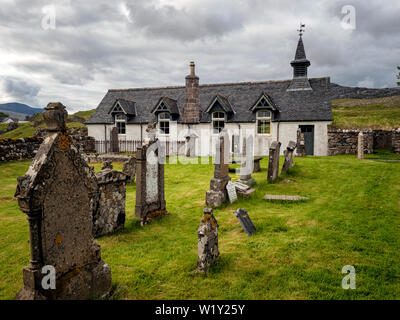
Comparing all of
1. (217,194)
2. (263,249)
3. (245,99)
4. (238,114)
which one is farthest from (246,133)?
(263,249)

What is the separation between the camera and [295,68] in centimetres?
2642

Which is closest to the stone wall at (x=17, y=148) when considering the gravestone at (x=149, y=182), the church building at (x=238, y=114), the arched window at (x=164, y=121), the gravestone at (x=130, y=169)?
the church building at (x=238, y=114)

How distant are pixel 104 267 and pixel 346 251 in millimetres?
5020

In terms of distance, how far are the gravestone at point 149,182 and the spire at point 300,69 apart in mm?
20955

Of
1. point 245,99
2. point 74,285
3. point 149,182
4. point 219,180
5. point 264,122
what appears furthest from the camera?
point 245,99

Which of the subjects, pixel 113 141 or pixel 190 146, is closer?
pixel 190 146

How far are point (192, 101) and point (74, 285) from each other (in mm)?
22981

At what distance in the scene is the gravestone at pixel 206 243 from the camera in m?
5.36

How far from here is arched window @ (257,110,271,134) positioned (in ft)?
80.6

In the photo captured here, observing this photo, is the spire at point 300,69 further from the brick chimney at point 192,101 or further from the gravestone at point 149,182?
the gravestone at point 149,182

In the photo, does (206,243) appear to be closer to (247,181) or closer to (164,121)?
(247,181)

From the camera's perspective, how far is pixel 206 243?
539 cm
